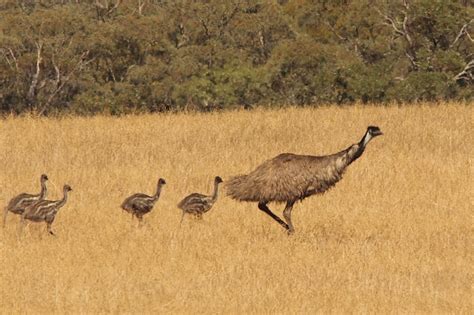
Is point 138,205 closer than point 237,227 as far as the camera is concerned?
Yes

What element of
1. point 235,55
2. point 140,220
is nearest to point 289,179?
point 140,220

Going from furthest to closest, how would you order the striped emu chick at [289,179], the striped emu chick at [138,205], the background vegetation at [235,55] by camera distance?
the background vegetation at [235,55]
the striped emu chick at [138,205]
the striped emu chick at [289,179]

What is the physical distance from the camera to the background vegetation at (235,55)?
120 feet

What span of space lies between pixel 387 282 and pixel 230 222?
387 cm

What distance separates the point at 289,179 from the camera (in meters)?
12.2

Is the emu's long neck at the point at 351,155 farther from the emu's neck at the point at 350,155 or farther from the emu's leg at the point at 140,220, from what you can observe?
the emu's leg at the point at 140,220

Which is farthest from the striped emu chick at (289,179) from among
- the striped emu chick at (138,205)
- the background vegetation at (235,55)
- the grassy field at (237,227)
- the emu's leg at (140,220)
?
the background vegetation at (235,55)

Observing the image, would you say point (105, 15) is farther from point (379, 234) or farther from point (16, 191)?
point (379, 234)

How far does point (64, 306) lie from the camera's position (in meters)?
8.84

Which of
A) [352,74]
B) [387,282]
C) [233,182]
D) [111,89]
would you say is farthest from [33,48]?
[387,282]

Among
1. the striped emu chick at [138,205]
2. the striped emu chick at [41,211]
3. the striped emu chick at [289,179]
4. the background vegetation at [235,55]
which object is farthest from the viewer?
the background vegetation at [235,55]

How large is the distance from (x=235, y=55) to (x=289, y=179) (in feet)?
109

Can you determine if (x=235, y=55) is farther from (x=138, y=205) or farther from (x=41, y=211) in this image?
(x=41, y=211)

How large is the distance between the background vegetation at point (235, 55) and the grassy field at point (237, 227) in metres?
13.5
